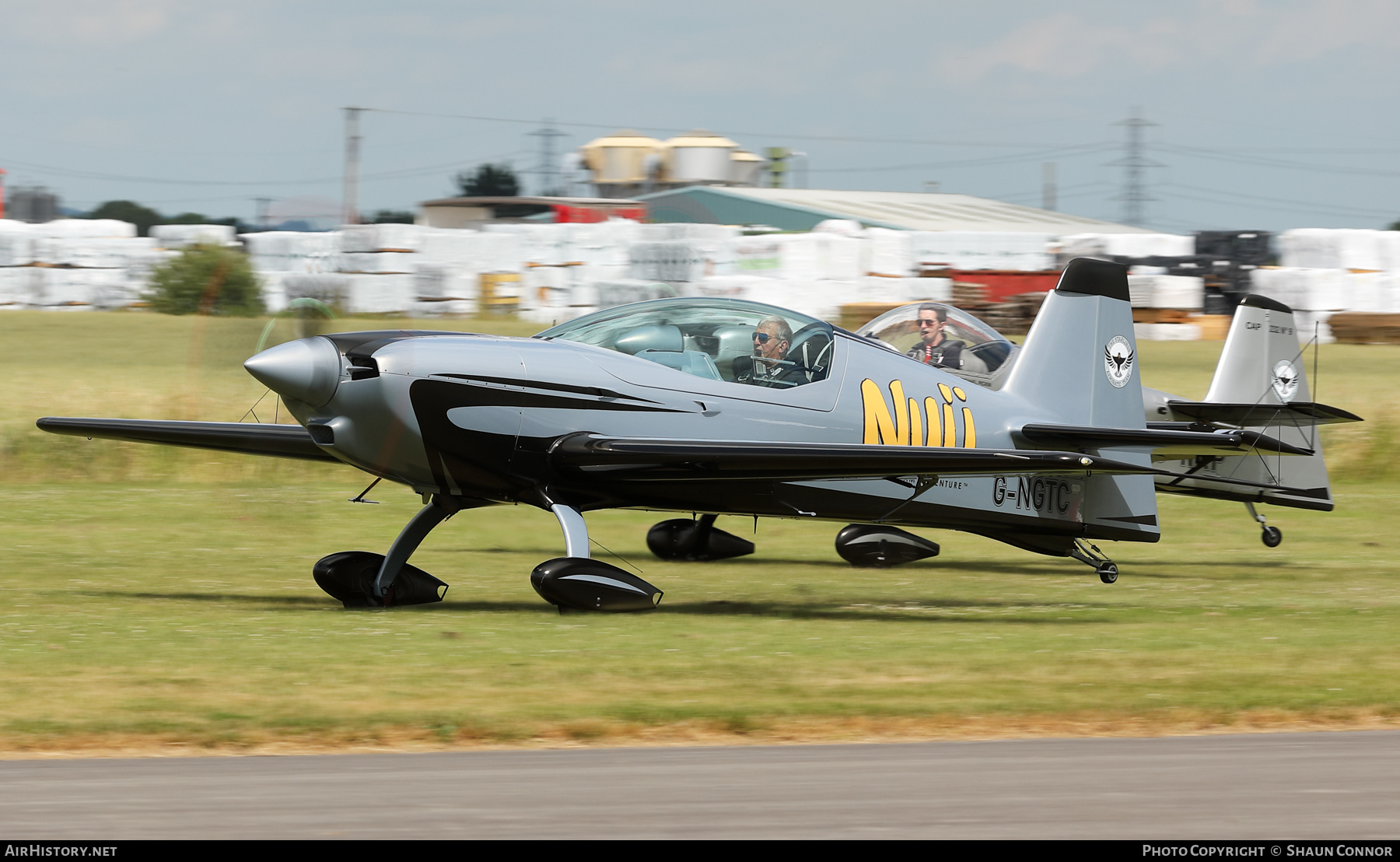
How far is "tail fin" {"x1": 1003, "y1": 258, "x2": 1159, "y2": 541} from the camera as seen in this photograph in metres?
13.1

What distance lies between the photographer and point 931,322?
15.1 metres

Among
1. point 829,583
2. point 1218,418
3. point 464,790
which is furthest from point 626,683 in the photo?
point 1218,418

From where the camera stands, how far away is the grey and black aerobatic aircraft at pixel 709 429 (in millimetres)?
9969

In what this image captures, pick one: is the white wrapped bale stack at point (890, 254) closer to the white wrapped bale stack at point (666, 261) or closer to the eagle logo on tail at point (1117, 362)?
the white wrapped bale stack at point (666, 261)

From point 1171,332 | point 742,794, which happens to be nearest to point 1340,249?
point 1171,332

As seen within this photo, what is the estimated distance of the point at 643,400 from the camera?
1061 cm

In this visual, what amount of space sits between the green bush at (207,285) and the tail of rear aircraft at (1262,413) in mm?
9682

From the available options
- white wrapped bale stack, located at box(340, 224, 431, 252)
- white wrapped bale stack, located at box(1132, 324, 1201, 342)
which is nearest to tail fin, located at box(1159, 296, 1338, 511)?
white wrapped bale stack, located at box(1132, 324, 1201, 342)

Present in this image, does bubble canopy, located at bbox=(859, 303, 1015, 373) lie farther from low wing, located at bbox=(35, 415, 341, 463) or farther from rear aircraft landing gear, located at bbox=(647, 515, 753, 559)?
low wing, located at bbox=(35, 415, 341, 463)

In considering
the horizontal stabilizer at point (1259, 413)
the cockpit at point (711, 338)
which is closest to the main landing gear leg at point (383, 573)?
the cockpit at point (711, 338)

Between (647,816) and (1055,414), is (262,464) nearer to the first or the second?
(1055,414)

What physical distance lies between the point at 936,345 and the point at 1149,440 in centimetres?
353

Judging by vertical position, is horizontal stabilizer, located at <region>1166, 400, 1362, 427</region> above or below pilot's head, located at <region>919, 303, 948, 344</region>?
below

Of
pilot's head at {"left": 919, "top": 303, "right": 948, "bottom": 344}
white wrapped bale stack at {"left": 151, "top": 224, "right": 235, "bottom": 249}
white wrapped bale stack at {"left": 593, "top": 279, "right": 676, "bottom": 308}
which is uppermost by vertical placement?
white wrapped bale stack at {"left": 151, "top": 224, "right": 235, "bottom": 249}
